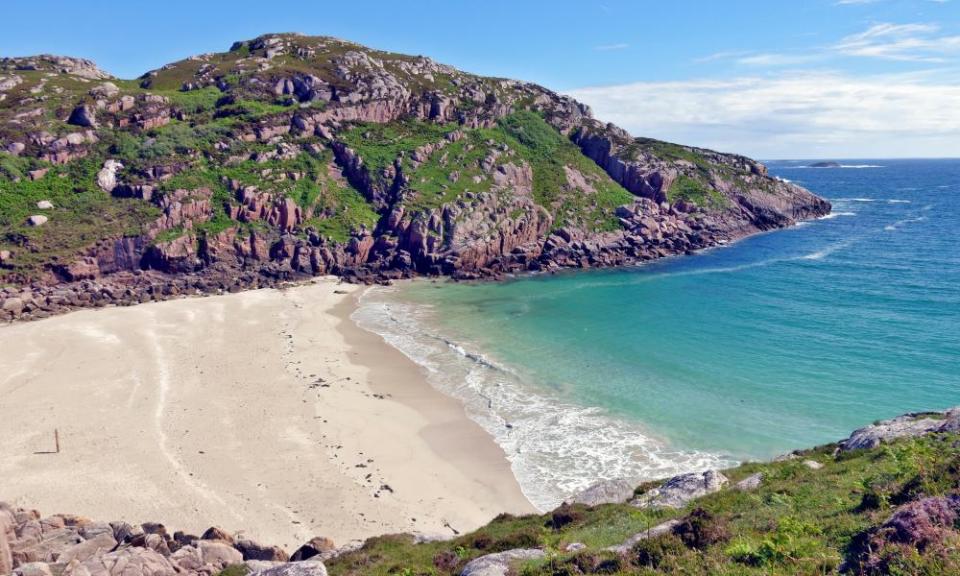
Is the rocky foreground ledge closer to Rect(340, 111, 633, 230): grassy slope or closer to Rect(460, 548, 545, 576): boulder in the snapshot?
Rect(460, 548, 545, 576): boulder

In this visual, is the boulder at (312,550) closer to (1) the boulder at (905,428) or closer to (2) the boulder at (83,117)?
(1) the boulder at (905,428)

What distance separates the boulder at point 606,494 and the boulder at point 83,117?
307ft

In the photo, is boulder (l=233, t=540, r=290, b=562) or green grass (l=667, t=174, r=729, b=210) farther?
green grass (l=667, t=174, r=729, b=210)

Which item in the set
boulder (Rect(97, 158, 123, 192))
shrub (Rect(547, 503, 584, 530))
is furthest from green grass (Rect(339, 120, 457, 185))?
shrub (Rect(547, 503, 584, 530))

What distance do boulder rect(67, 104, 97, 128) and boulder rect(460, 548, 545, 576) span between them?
95.0m

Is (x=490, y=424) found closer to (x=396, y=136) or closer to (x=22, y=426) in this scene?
(x=22, y=426)

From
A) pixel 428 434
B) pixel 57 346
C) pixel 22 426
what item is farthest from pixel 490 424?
pixel 57 346

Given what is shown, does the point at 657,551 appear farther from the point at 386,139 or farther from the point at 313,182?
the point at 386,139

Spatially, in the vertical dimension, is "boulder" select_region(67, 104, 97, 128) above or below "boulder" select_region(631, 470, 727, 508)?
above

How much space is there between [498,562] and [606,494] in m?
8.43

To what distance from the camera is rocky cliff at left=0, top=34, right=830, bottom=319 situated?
70.2 meters

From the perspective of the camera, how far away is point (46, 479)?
28.7 meters

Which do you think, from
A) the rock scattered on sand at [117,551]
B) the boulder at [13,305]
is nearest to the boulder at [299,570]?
the rock scattered on sand at [117,551]

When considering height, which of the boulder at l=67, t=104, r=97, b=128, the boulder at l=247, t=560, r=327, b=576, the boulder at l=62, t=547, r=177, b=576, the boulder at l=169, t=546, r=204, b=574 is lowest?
the boulder at l=169, t=546, r=204, b=574
